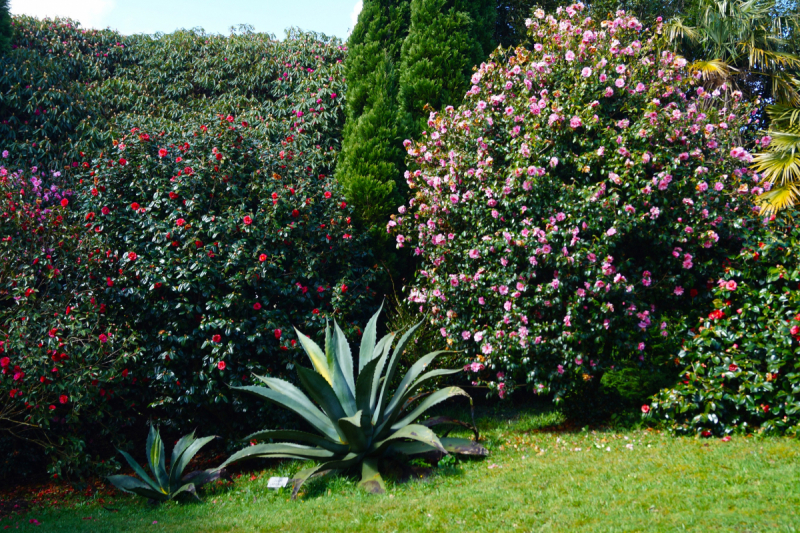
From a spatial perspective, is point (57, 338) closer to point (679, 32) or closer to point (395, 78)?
point (395, 78)

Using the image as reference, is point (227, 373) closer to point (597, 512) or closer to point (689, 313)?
point (597, 512)

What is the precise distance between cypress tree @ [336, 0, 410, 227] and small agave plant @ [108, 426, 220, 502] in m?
3.56

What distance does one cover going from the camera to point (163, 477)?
5031 mm

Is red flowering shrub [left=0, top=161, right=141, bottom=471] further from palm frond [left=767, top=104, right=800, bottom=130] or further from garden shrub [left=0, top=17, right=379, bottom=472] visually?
palm frond [left=767, top=104, right=800, bottom=130]

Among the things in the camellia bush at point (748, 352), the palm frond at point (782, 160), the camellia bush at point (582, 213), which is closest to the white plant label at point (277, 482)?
the camellia bush at point (582, 213)

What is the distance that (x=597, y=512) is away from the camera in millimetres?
3545

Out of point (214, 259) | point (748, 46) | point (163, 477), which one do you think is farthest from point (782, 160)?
point (163, 477)

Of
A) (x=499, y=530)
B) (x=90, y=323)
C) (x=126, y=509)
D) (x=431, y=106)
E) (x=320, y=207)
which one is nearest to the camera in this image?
(x=499, y=530)

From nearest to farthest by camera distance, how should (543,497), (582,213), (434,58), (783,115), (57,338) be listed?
(543,497)
(57,338)
(582,213)
(434,58)
(783,115)

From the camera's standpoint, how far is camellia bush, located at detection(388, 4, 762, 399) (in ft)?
18.2

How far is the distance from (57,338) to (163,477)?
1.56m

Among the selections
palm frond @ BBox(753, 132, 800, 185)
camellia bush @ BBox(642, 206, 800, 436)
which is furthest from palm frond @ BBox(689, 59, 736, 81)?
camellia bush @ BBox(642, 206, 800, 436)

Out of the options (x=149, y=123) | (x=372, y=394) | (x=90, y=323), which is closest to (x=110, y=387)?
(x=90, y=323)

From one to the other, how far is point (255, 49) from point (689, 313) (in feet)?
26.2
